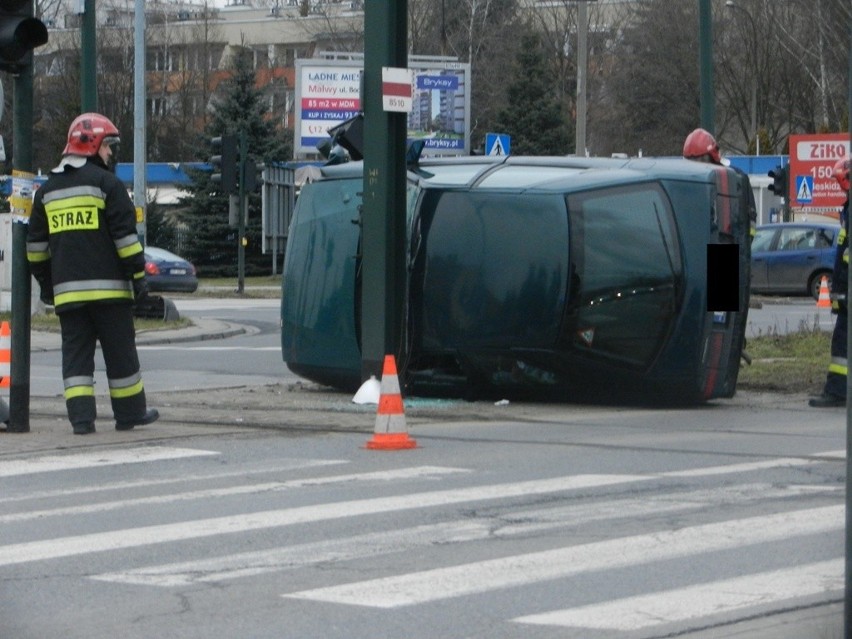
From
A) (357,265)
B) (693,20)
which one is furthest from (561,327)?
(693,20)

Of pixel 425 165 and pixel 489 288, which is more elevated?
pixel 425 165

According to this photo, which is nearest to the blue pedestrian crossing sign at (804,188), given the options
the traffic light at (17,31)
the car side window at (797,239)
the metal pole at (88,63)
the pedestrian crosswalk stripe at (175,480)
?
the car side window at (797,239)

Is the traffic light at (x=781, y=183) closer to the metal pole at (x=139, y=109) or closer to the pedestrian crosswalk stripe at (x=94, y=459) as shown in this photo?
the metal pole at (x=139, y=109)

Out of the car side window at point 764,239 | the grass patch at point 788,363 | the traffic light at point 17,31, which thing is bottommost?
the grass patch at point 788,363

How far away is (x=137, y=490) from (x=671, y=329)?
5327mm

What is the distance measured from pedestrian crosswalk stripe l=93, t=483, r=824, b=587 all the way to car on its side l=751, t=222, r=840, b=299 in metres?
27.7

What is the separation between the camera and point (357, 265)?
1400 cm

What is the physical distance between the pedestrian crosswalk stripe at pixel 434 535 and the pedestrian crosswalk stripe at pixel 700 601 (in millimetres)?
1325

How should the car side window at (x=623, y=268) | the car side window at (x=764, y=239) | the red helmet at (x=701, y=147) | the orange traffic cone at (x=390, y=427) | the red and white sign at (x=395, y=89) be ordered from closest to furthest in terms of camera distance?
1. the orange traffic cone at (x=390, y=427)
2. the car side window at (x=623, y=268)
3. the red and white sign at (x=395, y=89)
4. the red helmet at (x=701, y=147)
5. the car side window at (x=764, y=239)

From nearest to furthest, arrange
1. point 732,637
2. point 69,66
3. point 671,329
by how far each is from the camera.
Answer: point 732,637 < point 671,329 < point 69,66

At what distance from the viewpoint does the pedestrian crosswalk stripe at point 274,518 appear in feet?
25.0

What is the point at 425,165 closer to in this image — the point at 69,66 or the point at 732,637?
the point at 732,637

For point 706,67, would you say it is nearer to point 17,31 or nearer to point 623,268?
point 623,268

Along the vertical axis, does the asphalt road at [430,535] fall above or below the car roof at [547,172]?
below
